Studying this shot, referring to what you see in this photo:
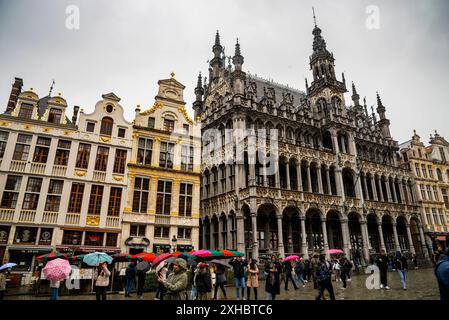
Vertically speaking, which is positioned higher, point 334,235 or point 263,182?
point 263,182

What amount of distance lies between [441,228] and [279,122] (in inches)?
1279

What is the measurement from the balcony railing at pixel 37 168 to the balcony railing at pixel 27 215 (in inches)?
121

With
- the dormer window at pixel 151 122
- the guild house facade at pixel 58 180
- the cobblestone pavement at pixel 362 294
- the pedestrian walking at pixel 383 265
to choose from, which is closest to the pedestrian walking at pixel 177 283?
the cobblestone pavement at pixel 362 294

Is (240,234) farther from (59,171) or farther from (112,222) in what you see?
(59,171)

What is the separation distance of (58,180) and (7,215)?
4018 mm

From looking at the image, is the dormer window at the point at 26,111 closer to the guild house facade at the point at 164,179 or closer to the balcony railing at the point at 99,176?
the balcony railing at the point at 99,176

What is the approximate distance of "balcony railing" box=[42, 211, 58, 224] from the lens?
70.7 ft

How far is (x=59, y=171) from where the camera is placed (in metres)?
23.0

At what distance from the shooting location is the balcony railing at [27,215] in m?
21.1

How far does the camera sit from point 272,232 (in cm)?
3069

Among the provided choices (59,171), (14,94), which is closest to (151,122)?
(59,171)

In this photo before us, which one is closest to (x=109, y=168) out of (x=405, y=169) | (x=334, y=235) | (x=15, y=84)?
(x=15, y=84)

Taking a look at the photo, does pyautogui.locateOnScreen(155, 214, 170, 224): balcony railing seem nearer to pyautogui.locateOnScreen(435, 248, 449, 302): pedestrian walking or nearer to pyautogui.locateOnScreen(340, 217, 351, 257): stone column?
pyautogui.locateOnScreen(340, 217, 351, 257): stone column
